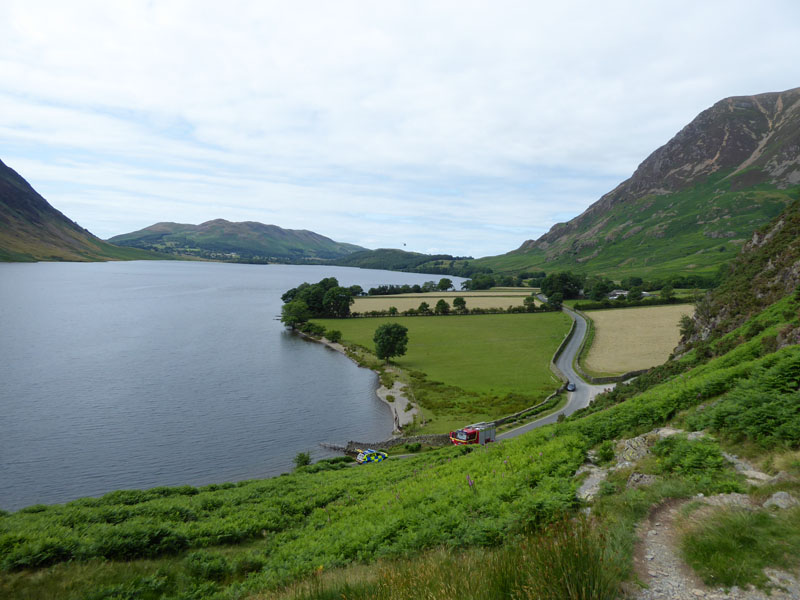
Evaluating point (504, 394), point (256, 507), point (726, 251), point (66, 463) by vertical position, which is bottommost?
point (66, 463)

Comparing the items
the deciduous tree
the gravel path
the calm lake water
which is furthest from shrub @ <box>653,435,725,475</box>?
the deciduous tree

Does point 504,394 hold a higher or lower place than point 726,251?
lower

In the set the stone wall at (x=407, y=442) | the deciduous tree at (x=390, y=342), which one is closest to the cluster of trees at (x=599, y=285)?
the deciduous tree at (x=390, y=342)

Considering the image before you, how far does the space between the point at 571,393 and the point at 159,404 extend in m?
52.9

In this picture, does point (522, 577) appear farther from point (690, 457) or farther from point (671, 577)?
point (690, 457)

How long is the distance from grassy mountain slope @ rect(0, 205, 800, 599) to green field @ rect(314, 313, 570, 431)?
29.7 meters

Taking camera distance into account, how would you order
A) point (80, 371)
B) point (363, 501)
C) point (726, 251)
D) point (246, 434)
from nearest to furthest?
point (363, 501), point (246, 434), point (80, 371), point (726, 251)

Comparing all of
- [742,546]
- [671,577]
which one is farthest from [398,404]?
[742,546]

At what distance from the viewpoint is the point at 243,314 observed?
127 meters

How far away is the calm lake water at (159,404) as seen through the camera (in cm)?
3638

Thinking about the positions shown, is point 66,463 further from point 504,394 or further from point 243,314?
point 243,314

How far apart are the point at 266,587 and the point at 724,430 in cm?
1313

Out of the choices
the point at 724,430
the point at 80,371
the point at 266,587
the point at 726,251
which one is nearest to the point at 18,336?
the point at 80,371

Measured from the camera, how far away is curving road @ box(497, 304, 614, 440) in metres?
41.0
